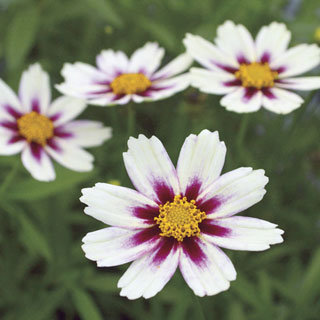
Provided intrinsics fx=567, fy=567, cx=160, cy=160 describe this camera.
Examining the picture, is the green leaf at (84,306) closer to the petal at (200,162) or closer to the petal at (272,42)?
the petal at (200,162)

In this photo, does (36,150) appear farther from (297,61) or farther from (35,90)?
(297,61)

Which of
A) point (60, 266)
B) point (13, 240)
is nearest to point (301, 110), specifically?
point (60, 266)

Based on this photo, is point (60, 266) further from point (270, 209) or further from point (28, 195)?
point (270, 209)

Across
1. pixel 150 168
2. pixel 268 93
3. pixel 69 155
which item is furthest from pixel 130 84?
pixel 150 168

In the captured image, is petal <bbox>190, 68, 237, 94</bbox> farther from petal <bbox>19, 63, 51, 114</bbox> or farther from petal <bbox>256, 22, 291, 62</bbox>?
petal <bbox>19, 63, 51, 114</bbox>

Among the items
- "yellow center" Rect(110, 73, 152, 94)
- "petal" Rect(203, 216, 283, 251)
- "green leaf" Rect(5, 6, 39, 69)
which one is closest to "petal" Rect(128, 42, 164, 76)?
"yellow center" Rect(110, 73, 152, 94)
